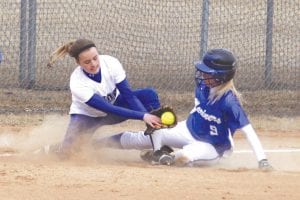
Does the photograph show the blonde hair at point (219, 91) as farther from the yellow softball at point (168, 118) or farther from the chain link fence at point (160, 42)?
the chain link fence at point (160, 42)

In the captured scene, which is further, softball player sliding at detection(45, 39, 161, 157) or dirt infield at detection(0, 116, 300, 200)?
softball player sliding at detection(45, 39, 161, 157)

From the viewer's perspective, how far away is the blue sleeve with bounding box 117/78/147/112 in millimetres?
8312

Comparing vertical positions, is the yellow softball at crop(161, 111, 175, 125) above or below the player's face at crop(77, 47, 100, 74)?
Result: below

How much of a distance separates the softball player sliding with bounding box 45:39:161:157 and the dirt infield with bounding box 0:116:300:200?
0.93 feet

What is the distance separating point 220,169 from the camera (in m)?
7.64

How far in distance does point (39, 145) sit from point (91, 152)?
3.03 ft

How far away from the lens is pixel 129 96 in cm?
833

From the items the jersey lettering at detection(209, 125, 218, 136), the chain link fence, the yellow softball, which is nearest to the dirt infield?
the jersey lettering at detection(209, 125, 218, 136)

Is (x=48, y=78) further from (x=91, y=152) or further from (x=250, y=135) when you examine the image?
(x=250, y=135)

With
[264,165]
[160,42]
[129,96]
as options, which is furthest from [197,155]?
[160,42]

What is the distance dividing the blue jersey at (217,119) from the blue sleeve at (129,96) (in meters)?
0.53

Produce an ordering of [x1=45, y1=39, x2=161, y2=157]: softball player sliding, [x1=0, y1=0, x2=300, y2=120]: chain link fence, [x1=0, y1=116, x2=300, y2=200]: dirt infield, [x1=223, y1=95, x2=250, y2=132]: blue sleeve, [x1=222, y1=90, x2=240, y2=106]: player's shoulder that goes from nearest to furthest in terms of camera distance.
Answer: [x1=0, y1=116, x2=300, y2=200]: dirt infield
[x1=223, y1=95, x2=250, y2=132]: blue sleeve
[x1=222, y1=90, x2=240, y2=106]: player's shoulder
[x1=45, y1=39, x2=161, y2=157]: softball player sliding
[x1=0, y1=0, x2=300, y2=120]: chain link fence

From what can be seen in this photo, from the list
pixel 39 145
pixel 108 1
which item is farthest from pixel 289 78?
pixel 39 145

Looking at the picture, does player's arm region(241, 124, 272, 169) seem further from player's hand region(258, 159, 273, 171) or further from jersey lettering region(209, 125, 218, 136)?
jersey lettering region(209, 125, 218, 136)
